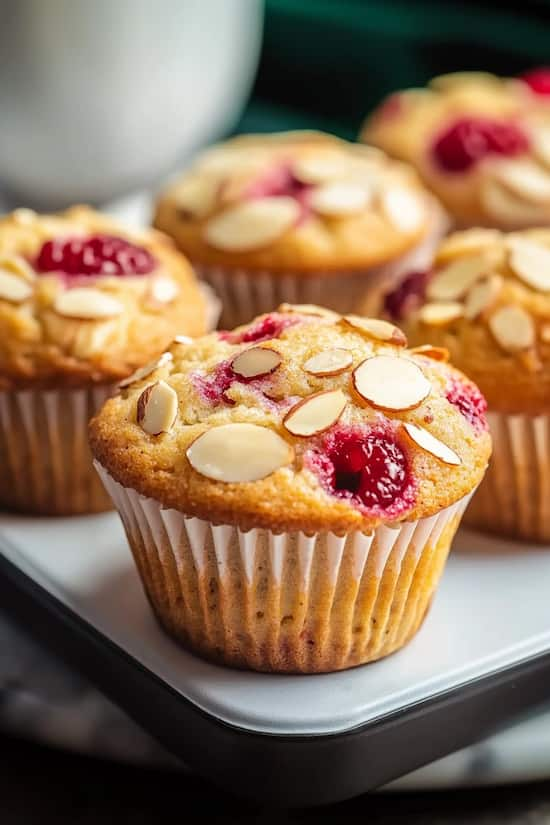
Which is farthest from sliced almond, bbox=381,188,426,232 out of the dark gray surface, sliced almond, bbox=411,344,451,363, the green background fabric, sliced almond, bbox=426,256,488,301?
the green background fabric

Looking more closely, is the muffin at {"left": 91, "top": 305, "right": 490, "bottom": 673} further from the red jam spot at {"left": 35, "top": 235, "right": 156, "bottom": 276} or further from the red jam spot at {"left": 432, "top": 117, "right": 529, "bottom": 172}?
the red jam spot at {"left": 432, "top": 117, "right": 529, "bottom": 172}

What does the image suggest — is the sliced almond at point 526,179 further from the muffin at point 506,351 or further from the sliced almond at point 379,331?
the sliced almond at point 379,331

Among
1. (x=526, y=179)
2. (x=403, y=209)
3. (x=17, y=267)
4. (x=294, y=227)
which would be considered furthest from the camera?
(x=526, y=179)

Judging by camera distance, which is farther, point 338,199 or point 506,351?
point 338,199

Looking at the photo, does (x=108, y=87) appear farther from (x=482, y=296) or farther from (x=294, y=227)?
(x=482, y=296)

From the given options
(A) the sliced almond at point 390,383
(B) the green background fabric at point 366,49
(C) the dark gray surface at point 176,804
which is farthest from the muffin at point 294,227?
(B) the green background fabric at point 366,49

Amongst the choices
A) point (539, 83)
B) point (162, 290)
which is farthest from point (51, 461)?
point (539, 83)

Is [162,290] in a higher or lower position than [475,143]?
higher

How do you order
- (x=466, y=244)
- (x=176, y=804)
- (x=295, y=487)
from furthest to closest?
(x=466, y=244) → (x=176, y=804) → (x=295, y=487)
